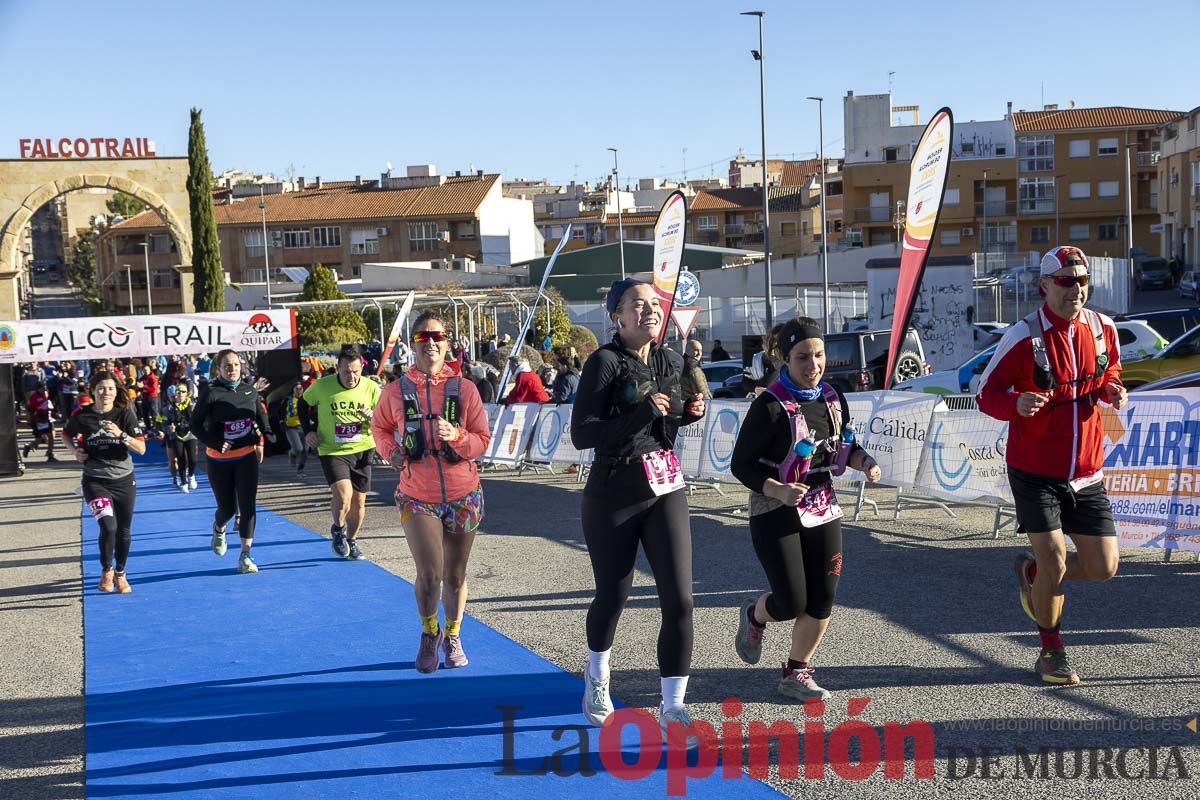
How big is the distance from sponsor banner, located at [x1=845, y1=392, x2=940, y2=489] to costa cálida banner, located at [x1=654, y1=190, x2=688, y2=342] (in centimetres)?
765

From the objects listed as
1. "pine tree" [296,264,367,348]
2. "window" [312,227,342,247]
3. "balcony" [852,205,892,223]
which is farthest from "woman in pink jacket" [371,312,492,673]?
"window" [312,227,342,247]

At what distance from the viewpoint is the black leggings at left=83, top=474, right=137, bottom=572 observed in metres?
9.58

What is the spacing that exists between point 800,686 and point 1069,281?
2.30 meters

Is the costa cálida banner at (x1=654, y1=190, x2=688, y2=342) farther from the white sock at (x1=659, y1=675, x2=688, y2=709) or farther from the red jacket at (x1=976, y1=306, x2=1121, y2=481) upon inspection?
the white sock at (x1=659, y1=675, x2=688, y2=709)

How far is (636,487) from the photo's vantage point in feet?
17.1

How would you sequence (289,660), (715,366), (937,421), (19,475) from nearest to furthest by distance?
(289,660)
(937,421)
(19,475)
(715,366)

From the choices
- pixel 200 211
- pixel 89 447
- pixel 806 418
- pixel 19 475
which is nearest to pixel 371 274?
pixel 200 211

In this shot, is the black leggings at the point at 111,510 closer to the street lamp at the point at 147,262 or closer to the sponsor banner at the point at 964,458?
the sponsor banner at the point at 964,458

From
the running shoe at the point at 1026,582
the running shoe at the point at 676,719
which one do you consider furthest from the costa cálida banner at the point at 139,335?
the running shoe at the point at 1026,582

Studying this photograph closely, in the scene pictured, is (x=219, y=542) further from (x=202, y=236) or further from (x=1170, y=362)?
(x=202, y=236)

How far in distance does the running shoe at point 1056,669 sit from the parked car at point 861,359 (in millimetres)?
15586

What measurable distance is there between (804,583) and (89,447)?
21.5ft

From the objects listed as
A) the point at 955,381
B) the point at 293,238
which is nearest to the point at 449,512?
the point at 955,381

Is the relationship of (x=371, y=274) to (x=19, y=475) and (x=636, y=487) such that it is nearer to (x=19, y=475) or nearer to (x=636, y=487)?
(x=19, y=475)
